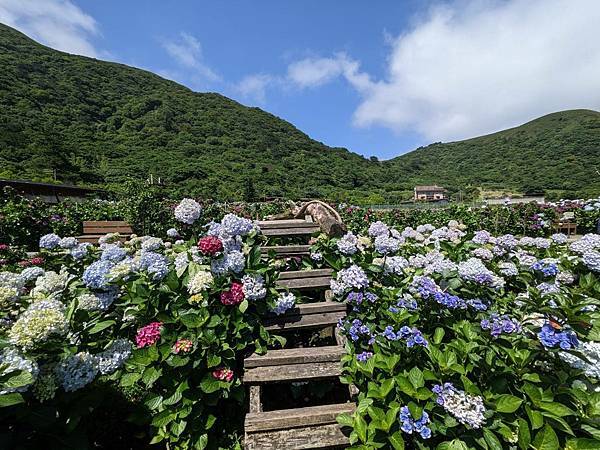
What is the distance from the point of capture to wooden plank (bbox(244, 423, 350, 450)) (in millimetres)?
1431

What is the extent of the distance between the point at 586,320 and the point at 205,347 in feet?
6.41

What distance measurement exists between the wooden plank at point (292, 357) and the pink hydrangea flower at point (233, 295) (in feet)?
1.15

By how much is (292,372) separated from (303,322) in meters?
0.35

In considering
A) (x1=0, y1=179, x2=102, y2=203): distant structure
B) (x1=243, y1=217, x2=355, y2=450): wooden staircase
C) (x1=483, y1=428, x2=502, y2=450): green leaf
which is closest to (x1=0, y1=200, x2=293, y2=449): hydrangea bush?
(x1=243, y1=217, x2=355, y2=450): wooden staircase

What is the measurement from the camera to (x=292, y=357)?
1.79 meters

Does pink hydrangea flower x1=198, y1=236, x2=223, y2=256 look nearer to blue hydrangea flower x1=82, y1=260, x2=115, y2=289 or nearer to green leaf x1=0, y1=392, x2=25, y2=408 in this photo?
blue hydrangea flower x1=82, y1=260, x2=115, y2=289

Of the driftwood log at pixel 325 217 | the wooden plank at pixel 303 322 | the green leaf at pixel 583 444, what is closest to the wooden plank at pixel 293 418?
the wooden plank at pixel 303 322

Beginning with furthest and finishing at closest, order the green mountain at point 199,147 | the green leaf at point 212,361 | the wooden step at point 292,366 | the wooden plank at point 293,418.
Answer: the green mountain at point 199,147, the wooden step at point 292,366, the green leaf at point 212,361, the wooden plank at point 293,418

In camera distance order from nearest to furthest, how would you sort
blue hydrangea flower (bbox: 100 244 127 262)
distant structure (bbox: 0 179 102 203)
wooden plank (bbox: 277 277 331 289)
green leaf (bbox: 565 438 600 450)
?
green leaf (bbox: 565 438 600 450), blue hydrangea flower (bbox: 100 244 127 262), wooden plank (bbox: 277 277 331 289), distant structure (bbox: 0 179 102 203)

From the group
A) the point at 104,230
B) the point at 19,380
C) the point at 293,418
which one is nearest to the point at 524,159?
the point at 104,230

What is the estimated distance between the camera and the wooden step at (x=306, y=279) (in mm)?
2283

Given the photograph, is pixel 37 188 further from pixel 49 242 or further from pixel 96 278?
pixel 96 278

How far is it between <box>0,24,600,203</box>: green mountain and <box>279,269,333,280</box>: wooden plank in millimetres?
30554

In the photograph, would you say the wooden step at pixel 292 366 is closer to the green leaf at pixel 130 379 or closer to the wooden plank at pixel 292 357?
the wooden plank at pixel 292 357
